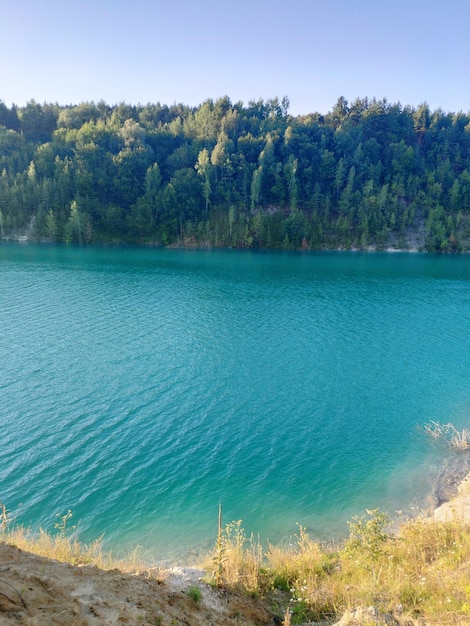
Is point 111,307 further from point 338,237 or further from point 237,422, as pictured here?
point 338,237

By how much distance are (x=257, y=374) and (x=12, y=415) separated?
60.1 ft

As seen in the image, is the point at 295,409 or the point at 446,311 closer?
the point at 295,409

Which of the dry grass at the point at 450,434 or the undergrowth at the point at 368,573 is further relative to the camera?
the dry grass at the point at 450,434

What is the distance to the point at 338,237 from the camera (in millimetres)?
120188

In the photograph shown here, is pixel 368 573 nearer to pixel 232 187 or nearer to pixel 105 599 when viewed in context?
pixel 105 599

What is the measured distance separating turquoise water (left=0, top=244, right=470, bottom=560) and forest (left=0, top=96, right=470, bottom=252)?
64.6 m

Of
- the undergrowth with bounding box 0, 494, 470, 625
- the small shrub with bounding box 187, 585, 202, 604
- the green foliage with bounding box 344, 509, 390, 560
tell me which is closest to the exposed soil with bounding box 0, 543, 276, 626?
the small shrub with bounding box 187, 585, 202, 604

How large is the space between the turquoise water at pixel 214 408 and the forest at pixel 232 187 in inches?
2545

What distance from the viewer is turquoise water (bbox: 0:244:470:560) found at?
17312 millimetres

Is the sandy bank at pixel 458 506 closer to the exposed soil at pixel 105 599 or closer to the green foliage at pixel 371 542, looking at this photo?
the green foliage at pixel 371 542

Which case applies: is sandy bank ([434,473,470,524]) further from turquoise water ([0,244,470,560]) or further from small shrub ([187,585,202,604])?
small shrub ([187,585,202,604])

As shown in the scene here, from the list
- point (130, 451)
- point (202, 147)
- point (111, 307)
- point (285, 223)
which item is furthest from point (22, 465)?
point (202, 147)

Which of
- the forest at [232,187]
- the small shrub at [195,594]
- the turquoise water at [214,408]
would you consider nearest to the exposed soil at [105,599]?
the small shrub at [195,594]

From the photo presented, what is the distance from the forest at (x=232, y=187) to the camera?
11669 cm
